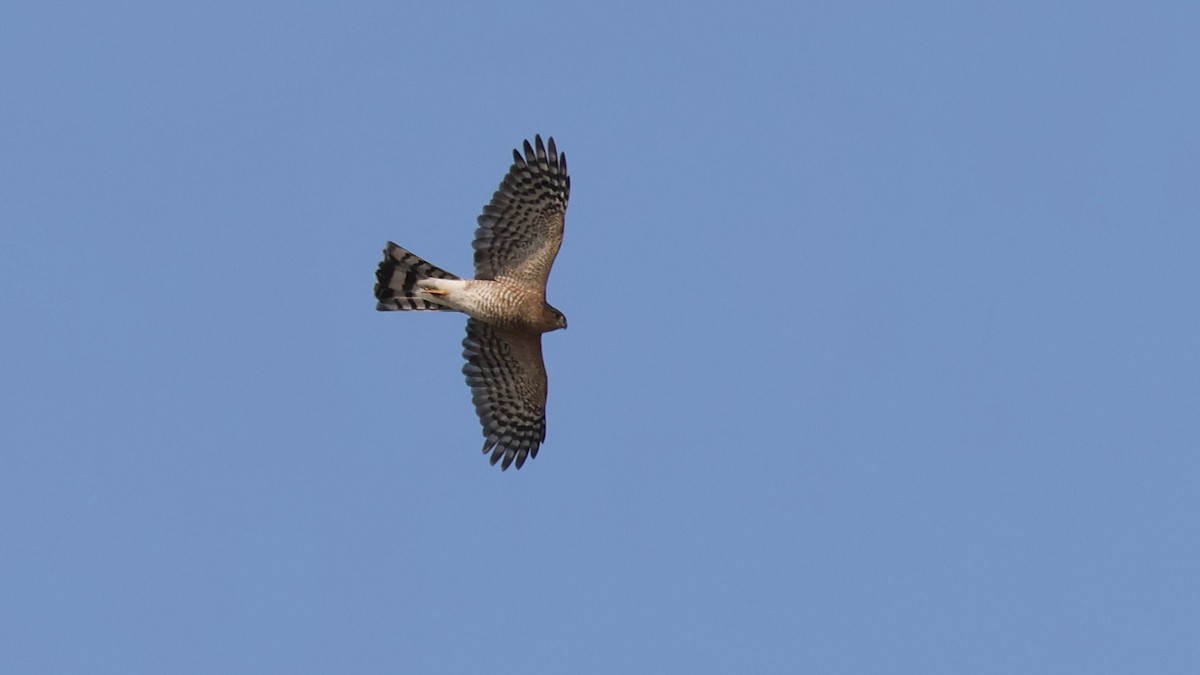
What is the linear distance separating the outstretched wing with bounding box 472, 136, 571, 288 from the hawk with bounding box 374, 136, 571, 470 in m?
0.01

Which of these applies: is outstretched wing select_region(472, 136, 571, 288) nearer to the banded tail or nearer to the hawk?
the hawk

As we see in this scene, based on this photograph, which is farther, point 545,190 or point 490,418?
point 490,418

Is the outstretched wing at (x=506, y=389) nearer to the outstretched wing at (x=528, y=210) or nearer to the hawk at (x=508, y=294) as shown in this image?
the hawk at (x=508, y=294)

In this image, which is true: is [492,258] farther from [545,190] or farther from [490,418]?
[490,418]

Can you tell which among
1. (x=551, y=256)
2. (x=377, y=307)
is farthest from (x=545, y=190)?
(x=377, y=307)

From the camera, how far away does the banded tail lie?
24.2m

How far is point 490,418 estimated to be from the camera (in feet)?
82.6

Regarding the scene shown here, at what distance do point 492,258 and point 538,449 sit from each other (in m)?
2.80

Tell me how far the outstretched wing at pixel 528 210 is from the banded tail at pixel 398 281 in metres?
1.02

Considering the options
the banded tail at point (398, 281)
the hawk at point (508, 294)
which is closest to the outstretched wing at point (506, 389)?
the hawk at point (508, 294)

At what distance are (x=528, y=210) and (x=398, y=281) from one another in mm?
1875

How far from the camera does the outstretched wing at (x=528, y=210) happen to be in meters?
23.3

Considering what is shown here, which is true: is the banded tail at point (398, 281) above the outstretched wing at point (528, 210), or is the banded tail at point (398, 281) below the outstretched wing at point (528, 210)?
below

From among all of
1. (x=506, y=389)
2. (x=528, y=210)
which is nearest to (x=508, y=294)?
(x=528, y=210)
